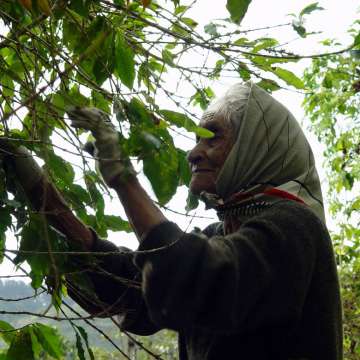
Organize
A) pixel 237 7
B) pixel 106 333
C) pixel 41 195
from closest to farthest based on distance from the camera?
pixel 237 7 → pixel 41 195 → pixel 106 333

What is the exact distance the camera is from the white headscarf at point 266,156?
1.86 meters

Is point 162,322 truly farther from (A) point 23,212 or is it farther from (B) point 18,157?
(B) point 18,157

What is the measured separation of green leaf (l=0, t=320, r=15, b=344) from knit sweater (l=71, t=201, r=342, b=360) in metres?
0.44

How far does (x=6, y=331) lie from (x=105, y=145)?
59 centimetres

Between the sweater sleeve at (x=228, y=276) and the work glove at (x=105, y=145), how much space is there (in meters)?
0.15

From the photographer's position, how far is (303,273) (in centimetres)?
158

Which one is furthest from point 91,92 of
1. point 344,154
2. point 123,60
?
point 344,154

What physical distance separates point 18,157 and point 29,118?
0.24 metres

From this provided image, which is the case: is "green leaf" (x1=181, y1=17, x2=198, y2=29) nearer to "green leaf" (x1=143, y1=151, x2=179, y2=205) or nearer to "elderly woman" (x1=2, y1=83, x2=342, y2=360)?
"elderly woman" (x1=2, y1=83, x2=342, y2=360)

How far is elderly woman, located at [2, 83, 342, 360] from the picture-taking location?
58.2 inches

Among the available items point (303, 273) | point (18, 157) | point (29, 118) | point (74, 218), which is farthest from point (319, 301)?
point (29, 118)

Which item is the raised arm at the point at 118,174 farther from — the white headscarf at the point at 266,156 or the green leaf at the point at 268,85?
the green leaf at the point at 268,85

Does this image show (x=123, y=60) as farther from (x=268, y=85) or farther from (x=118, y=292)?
(x=118, y=292)

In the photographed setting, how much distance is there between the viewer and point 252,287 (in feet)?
4.88
